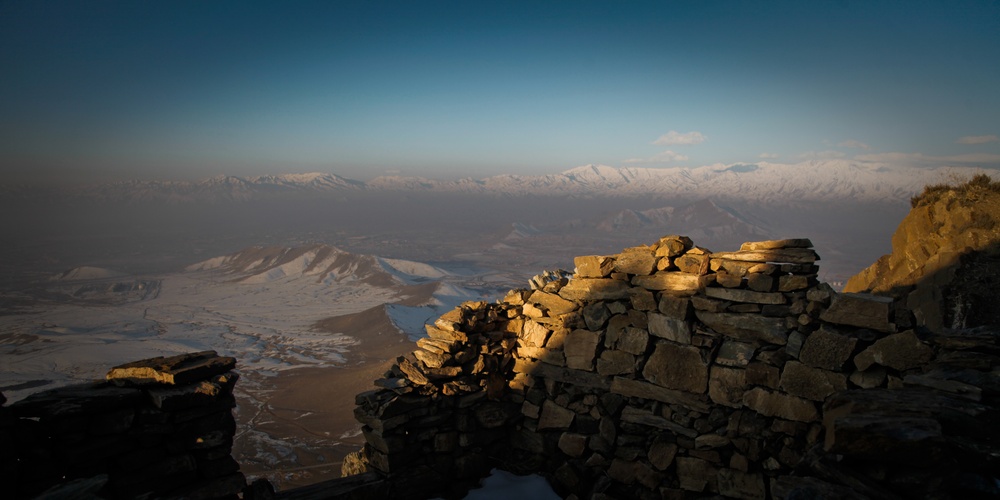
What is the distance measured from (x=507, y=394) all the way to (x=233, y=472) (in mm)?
5275

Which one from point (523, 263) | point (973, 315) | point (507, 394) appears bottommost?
point (523, 263)

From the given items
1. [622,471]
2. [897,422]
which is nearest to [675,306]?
[622,471]

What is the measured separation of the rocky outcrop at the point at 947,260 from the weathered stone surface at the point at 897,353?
650 centimetres

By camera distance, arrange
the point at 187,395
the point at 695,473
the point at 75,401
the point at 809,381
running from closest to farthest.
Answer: the point at 75,401
the point at 187,395
the point at 809,381
the point at 695,473

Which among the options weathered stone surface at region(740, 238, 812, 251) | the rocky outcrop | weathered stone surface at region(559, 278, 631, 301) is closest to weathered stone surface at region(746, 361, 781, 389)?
weathered stone surface at region(740, 238, 812, 251)

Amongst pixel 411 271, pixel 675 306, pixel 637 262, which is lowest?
pixel 411 271

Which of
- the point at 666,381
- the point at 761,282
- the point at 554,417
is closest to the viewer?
the point at 761,282

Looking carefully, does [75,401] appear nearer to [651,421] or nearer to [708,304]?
[651,421]

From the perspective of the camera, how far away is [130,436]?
22.6ft

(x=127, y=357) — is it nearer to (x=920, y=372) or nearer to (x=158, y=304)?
(x=158, y=304)

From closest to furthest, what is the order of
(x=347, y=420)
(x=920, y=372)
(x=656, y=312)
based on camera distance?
1. (x=920, y=372)
2. (x=656, y=312)
3. (x=347, y=420)

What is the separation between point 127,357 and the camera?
72938 millimetres

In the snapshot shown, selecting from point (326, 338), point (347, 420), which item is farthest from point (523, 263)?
point (347, 420)

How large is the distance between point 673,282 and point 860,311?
2753 millimetres
